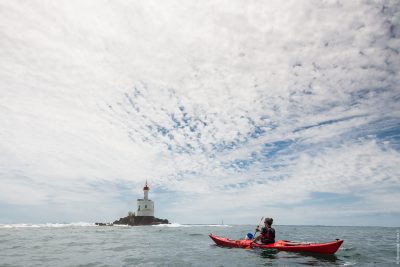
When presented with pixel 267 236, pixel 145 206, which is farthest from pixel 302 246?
pixel 145 206

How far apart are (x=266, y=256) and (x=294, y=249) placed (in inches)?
83.5

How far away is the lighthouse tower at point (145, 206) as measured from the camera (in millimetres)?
81562

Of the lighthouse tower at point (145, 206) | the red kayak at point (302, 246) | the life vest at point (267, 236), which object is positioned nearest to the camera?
the red kayak at point (302, 246)

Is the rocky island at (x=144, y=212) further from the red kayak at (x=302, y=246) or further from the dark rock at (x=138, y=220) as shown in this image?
the red kayak at (x=302, y=246)

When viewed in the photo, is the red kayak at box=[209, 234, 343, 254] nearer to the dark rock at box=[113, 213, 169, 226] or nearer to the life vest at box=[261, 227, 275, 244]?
the life vest at box=[261, 227, 275, 244]

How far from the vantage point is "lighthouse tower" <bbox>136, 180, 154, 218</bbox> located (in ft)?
268

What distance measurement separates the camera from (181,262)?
17109 mm

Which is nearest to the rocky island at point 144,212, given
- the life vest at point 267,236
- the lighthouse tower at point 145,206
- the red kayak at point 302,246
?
the lighthouse tower at point 145,206

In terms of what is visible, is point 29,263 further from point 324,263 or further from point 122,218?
point 122,218

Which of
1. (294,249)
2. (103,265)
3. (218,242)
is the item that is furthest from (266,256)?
(103,265)

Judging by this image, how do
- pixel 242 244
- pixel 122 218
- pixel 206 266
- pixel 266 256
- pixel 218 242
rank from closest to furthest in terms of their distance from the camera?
pixel 206 266 → pixel 266 256 → pixel 242 244 → pixel 218 242 → pixel 122 218

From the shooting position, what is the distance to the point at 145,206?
81.7 meters

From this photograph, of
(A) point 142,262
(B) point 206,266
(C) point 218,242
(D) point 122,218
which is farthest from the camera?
(D) point 122,218

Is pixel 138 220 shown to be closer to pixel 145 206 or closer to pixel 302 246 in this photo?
pixel 145 206
